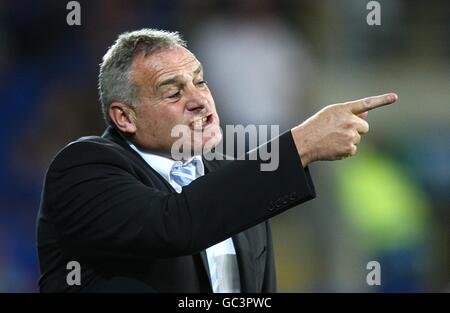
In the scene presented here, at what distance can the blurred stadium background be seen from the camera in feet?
12.1

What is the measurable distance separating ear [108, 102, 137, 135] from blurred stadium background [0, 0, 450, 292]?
1.71 m

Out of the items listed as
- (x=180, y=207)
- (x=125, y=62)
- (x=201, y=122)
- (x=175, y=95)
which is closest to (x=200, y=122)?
(x=201, y=122)

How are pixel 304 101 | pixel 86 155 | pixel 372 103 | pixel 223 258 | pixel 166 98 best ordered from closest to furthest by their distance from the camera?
pixel 372 103
pixel 86 155
pixel 223 258
pixel 166 98
pixel 304 101

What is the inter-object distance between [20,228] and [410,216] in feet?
5.68

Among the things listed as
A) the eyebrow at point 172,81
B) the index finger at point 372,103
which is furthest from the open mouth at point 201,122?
the index finger at point 372,103

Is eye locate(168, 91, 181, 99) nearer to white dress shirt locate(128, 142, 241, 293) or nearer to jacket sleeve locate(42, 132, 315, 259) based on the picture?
white dress shirt locate(128, 142, 241, 293)

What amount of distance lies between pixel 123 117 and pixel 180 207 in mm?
488

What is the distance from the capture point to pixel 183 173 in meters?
2.00

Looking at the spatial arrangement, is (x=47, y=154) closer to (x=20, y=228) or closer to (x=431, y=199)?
(x=20, y=228)

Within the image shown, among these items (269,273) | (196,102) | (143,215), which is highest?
(196,102)

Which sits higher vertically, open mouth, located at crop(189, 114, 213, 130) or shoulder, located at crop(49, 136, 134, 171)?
open mouth, located at crop(189, 114, 213, 130)

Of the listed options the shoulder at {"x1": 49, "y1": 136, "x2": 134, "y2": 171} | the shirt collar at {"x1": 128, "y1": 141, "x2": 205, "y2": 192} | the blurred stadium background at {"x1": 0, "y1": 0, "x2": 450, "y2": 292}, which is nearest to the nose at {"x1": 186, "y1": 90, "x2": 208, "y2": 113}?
the shirt collar at {"x1": 128, "y1": 141, "x2": 205, "y2": 192}

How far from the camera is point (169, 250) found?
164 centimetres

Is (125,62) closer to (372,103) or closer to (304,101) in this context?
(372,103)
